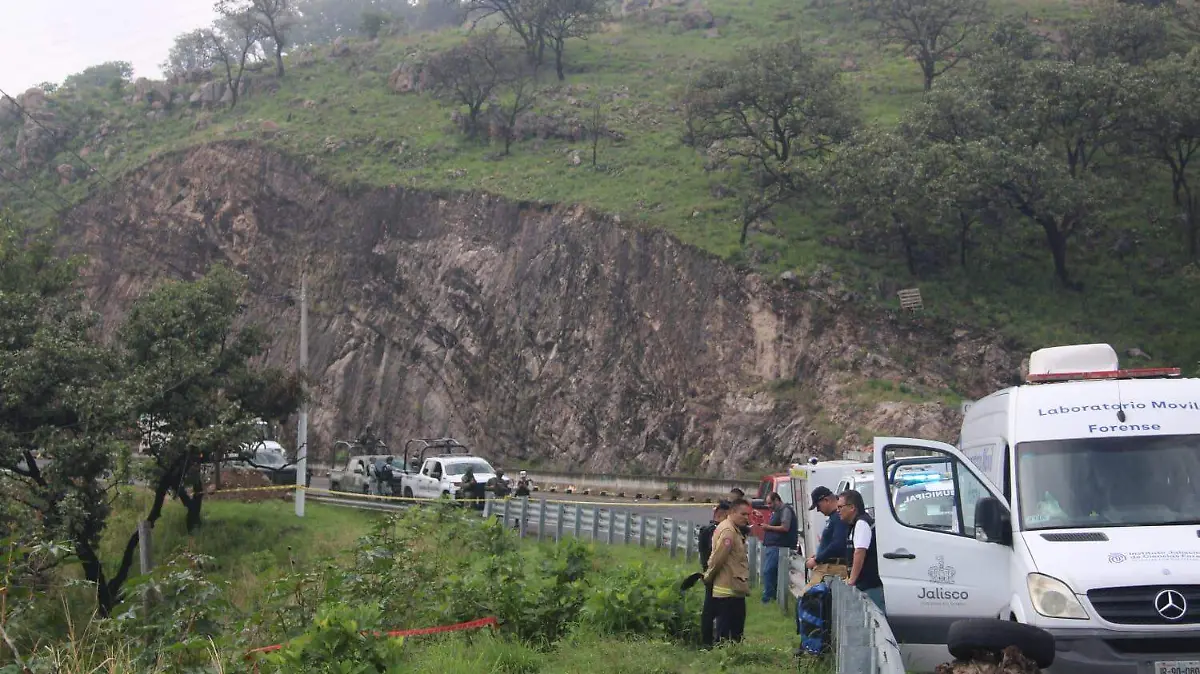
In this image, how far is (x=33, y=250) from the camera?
25.9 meters

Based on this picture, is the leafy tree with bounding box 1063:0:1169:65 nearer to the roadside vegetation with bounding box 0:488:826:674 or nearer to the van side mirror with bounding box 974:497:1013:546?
the roadside vegetation with bounding box 0:488:826:674

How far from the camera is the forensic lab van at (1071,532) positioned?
783 centimetres

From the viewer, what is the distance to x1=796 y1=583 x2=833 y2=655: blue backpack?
9648 mm

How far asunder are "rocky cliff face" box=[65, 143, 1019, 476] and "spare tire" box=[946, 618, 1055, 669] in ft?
84.7

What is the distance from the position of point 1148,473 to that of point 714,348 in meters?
29.2

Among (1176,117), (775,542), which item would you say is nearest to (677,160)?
(1176,117)

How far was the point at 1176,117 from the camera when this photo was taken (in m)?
34.9

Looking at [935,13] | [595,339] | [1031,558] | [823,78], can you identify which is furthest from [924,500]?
[935,13]

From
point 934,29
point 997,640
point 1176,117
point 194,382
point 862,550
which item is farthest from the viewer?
point 934,29

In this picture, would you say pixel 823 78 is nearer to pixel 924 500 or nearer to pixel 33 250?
pixel 33 250

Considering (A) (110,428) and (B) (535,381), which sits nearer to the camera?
(A) (110,428)

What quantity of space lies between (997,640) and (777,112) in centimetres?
3704

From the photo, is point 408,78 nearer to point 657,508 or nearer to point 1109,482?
point 657,508

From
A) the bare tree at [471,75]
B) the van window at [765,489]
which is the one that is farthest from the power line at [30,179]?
the van window at [765,489]
